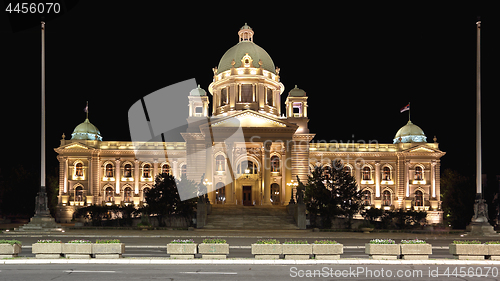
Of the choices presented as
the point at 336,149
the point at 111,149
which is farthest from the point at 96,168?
the point at 336,149

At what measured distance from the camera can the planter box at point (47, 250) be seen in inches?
748

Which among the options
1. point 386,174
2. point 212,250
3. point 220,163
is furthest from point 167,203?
point 386,174

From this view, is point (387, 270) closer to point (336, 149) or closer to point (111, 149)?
point (336, 149)

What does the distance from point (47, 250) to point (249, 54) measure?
194ft

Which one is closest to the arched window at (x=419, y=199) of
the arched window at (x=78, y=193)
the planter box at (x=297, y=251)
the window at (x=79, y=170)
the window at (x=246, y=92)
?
the window at (x=246, y=92)

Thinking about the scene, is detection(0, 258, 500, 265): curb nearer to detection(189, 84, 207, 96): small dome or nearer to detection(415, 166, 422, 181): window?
detection(189, 84, 207, 96): small dome

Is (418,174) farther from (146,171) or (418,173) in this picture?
(146,171)

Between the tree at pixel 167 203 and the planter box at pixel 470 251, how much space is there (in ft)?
105

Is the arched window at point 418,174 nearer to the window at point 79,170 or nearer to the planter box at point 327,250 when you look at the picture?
the window at point 79,170

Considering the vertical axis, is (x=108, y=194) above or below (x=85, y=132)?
below

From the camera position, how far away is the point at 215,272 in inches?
631

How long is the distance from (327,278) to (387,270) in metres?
2.90

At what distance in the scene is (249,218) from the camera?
1873 inches

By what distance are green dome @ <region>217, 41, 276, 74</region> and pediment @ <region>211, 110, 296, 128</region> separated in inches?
534
